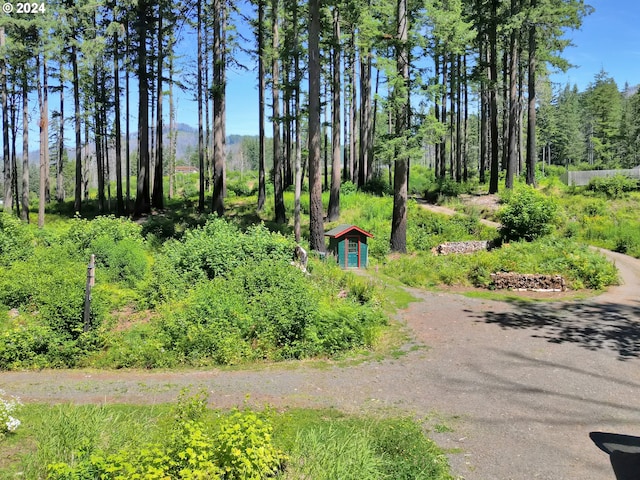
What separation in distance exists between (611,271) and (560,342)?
291 inches

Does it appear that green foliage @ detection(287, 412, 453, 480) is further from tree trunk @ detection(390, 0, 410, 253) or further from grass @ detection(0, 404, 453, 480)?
tree trunk @ detection(390, 0, 410, 253)

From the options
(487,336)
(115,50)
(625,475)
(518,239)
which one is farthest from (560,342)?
(115,50)

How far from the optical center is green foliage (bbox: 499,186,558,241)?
62.0 feet

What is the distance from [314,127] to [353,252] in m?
5.04

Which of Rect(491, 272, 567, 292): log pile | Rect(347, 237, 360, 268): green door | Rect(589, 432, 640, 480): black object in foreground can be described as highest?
Rect(347, 237, 360, 268): green door

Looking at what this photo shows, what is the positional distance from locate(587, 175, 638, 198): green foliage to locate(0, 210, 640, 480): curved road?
1838 cm

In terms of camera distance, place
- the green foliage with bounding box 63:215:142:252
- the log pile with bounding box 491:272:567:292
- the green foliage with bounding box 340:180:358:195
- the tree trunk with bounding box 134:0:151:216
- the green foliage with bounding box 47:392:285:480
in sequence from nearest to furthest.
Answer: the green foliage with bounding box 47:392:285:480, the log pile with bounding box 491:272:567:292, the green foliage with bounding box 63:215:142:252, the tree trunk with bounding box 134:0:151:216, the green foliage with bounding box 340:180:358:195

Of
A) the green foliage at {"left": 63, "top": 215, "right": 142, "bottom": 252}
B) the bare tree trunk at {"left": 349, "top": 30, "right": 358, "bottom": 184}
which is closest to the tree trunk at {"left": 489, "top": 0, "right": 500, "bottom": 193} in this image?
the bare tree trunk at {"left": 349, "top": 30, "right": 358, "bottom": 184}

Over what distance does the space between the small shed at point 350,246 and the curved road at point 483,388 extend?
7.05m

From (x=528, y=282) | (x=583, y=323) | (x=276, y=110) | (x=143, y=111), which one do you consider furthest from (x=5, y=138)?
(x=583, y=323)

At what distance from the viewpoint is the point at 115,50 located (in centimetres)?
2694

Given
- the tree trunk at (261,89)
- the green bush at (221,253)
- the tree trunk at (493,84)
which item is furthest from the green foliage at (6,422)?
the tree trunk at (493,84)

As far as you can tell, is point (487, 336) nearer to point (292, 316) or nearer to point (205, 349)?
point (292, 316)

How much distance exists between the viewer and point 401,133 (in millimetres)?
18719
